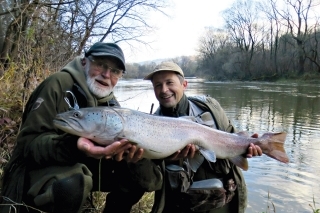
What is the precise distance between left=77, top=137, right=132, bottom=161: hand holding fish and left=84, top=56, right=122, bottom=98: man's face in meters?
0.81

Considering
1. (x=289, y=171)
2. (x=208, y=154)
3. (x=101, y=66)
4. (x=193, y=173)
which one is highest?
(x=101, y=66)

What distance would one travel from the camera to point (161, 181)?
10.0 ft

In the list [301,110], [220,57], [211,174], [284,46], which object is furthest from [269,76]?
[211,174]

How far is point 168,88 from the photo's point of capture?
11.4 feet

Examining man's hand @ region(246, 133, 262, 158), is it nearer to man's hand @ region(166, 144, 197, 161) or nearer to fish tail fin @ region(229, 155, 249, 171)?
fish tail fin @ region(229, 155, 249, 171)

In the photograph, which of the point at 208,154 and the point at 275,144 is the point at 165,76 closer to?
the point at 208,154

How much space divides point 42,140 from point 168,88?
1521mm

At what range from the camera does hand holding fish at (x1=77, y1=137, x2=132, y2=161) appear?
7.20 ft

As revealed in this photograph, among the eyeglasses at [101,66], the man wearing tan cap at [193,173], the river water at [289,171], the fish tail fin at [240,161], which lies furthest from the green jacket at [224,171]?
the eyeglasses at [101,66]

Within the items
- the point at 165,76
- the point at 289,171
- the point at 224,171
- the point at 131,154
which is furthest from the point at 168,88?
the point at 289,171

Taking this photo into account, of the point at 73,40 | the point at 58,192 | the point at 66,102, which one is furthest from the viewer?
the point at 73,40

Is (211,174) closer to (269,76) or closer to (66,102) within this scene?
(66,102)

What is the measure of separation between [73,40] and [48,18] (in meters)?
2.27

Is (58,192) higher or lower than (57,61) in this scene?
lower
